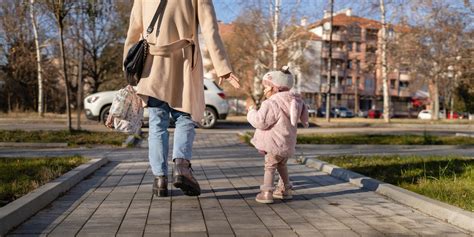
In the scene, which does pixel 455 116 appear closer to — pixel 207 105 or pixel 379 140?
pixel 207 105

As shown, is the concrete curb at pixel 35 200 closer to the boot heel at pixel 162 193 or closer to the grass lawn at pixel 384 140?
the boot heel at pixel 162 193

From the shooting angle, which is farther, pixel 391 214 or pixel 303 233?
pixel 391 214

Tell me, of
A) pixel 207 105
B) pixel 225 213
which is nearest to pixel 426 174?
pixel 225 213

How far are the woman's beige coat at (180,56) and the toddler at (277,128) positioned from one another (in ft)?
1.80

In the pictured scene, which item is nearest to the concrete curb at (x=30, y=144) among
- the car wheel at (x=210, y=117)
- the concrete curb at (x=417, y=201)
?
the concrete curb at (x=417, y=201)

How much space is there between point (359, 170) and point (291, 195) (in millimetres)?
2295

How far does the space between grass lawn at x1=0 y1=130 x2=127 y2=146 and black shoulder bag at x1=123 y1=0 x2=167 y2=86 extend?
7393mm

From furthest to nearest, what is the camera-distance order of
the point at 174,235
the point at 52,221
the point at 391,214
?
the point at 391,214 < the point at 52,221 < the point at 174,235

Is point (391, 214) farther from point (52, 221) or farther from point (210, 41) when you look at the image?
point (52, 221)

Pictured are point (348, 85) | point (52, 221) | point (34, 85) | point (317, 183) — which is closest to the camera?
point (52, 221)

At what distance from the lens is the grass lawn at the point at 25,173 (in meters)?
4.97

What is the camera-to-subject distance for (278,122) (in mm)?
4988

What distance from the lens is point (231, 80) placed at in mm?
4949

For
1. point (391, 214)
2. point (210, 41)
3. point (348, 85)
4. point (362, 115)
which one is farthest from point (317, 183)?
point (348, 85)
